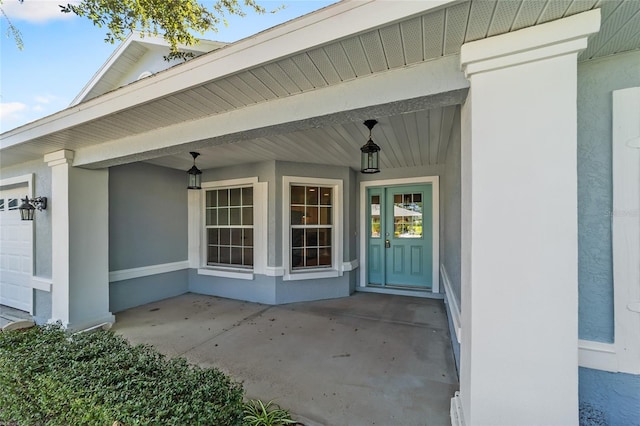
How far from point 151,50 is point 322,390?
585 centimetres

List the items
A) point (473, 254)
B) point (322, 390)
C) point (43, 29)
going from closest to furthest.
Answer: point (473, 254) < point (322, 390) < point (43, 29)

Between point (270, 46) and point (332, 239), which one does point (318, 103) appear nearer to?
point (270, 46)

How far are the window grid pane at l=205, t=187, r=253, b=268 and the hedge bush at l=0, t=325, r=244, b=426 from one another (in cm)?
306

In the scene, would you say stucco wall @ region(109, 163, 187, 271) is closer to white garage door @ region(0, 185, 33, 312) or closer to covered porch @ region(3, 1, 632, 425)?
covered porch @ region(3, 1, 632, 425)

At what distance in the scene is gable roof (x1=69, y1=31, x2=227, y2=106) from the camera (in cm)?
451

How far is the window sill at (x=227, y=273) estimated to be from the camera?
4.81 metres

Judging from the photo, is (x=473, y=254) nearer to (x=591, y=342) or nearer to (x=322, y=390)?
(x=591, y=342)

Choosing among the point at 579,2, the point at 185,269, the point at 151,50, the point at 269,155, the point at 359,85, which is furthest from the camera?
the point at 185,269

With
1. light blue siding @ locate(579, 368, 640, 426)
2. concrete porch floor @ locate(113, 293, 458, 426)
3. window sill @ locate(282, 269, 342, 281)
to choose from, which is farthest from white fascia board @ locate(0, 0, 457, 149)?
window sill @ locate(282, 269, 342, 281)

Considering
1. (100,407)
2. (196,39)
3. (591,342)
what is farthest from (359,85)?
(196,39)

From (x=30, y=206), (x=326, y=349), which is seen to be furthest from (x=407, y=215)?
(x=30, y=206)

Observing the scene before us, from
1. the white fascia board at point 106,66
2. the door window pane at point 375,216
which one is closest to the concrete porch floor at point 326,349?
the door window pane at point 375,216

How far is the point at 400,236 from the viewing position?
537cm

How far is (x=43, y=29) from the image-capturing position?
3.17m
